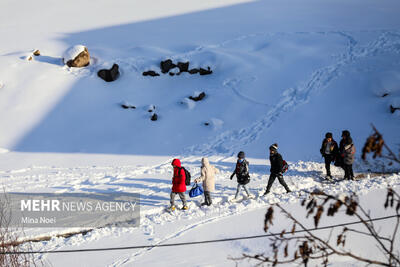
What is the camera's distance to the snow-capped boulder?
1891 cm

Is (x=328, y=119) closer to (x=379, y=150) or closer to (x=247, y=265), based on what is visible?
(x=247, y=265)

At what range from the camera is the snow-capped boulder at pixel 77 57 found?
18906 millimetres

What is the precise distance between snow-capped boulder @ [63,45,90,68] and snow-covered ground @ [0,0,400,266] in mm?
398

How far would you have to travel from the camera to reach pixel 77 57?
18875mm

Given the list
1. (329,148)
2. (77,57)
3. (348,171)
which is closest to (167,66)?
(77,57)

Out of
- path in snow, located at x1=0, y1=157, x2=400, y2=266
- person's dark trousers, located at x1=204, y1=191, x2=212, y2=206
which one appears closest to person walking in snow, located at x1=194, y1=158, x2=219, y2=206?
person's dark trousers, located at x1=204, y1=191, x2=212, y2=206

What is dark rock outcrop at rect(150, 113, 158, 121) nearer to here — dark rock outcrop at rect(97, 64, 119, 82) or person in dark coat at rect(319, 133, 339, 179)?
dark rock outcrop at rect(97, 64, 119, 82)

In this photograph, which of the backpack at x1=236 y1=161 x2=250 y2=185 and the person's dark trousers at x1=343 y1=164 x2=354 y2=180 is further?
the person's dark trousers at x1=343 y1=164 x2=354 y2=180

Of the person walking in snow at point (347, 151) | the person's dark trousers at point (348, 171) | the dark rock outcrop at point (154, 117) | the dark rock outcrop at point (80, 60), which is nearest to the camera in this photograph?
the person walking in snow at point (347, 151)

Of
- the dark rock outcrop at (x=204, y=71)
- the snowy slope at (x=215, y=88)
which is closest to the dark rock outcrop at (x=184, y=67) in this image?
the snowy slope at (x=215, y=88)

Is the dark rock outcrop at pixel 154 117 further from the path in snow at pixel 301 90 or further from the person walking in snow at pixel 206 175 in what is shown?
the person walking in snow at pixel 206 175

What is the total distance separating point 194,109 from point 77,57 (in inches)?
287

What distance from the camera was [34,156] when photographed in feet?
45.7

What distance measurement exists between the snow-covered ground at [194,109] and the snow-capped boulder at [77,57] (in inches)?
15.7
